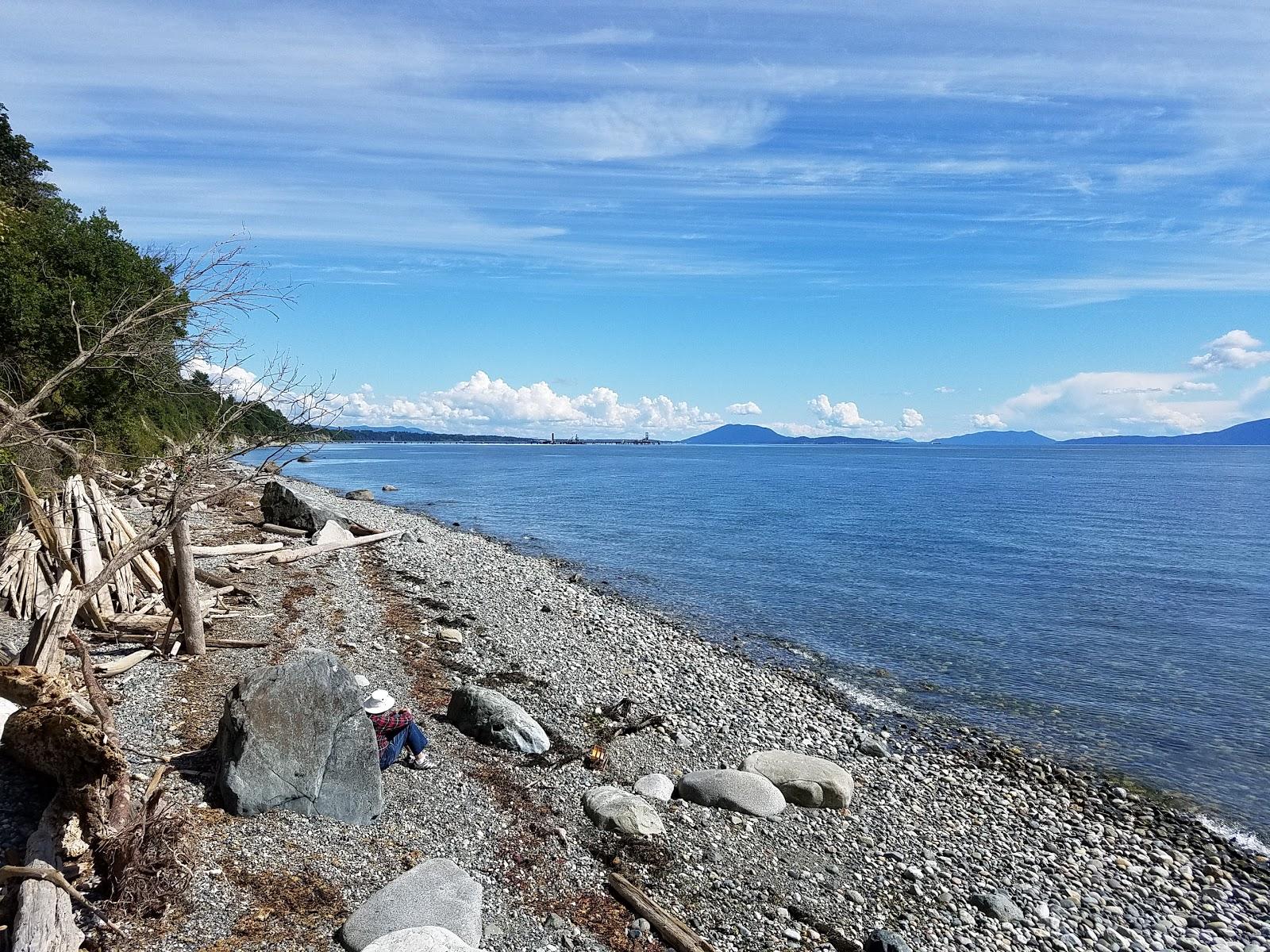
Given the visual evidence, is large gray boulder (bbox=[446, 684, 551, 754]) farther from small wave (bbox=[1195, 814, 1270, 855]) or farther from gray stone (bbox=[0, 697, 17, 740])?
small wave (bbox=[1195, 814, 1270, 855])

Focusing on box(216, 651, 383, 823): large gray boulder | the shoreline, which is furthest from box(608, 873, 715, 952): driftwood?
the shoreline

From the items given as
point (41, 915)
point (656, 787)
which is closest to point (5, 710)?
point (41, 915)

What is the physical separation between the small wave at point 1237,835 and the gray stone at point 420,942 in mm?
14102

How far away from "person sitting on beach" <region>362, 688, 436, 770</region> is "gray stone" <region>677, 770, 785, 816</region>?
4.42 m

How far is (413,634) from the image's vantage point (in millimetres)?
20516

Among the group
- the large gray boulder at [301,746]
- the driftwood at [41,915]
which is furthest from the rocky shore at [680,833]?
the driftwood at [41,915]

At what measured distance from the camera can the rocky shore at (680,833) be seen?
8.80 meters

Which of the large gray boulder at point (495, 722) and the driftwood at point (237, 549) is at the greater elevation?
the driftwood at point (237, 549)

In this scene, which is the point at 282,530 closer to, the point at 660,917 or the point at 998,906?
the point at 660,917

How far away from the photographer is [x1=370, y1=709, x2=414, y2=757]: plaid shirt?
1146cm

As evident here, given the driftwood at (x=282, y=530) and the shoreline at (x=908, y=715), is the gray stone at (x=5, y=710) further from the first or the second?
the driftwood at (x=282, y=530)

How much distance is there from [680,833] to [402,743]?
4.57 meters

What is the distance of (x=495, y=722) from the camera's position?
13.5m

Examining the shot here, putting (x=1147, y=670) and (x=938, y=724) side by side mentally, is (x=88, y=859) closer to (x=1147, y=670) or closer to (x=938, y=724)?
(x=938, y=724)
